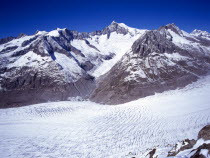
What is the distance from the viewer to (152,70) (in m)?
60.2

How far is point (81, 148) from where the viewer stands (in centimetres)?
2209

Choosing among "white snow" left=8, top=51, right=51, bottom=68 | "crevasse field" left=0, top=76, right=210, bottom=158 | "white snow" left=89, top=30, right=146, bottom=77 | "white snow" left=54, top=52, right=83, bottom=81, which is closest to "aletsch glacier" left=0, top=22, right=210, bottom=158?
"crevasse field" left=0, top=76, right=210, bottom=158

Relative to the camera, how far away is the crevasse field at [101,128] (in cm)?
2145

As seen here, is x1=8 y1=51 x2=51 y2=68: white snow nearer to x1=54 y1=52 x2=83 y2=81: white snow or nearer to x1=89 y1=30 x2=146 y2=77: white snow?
x1=54 y1=52 x2=83 y2=81: white snow

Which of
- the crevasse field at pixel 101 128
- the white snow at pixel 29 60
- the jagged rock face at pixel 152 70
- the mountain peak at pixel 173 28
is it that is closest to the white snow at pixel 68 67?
the white snow at pixel 29 60

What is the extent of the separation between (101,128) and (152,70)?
37.3 m

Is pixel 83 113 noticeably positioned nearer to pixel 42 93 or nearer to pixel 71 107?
pixel 71 107

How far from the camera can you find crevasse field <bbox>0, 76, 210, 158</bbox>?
70.4 ft

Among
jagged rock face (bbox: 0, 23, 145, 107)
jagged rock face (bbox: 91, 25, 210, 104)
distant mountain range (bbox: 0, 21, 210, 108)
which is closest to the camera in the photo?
jagged rock face (bbox: 91, 25, 210, 104)

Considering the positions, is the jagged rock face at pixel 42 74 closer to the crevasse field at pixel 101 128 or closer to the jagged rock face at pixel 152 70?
the jagged rock face at pixel 152 70

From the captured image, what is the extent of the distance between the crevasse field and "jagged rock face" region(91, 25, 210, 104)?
11.2 metres

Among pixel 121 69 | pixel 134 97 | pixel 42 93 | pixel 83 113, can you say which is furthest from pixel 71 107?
pixel 121 69

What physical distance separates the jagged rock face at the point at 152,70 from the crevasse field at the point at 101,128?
11.2 meters

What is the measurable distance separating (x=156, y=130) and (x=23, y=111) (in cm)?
2659
